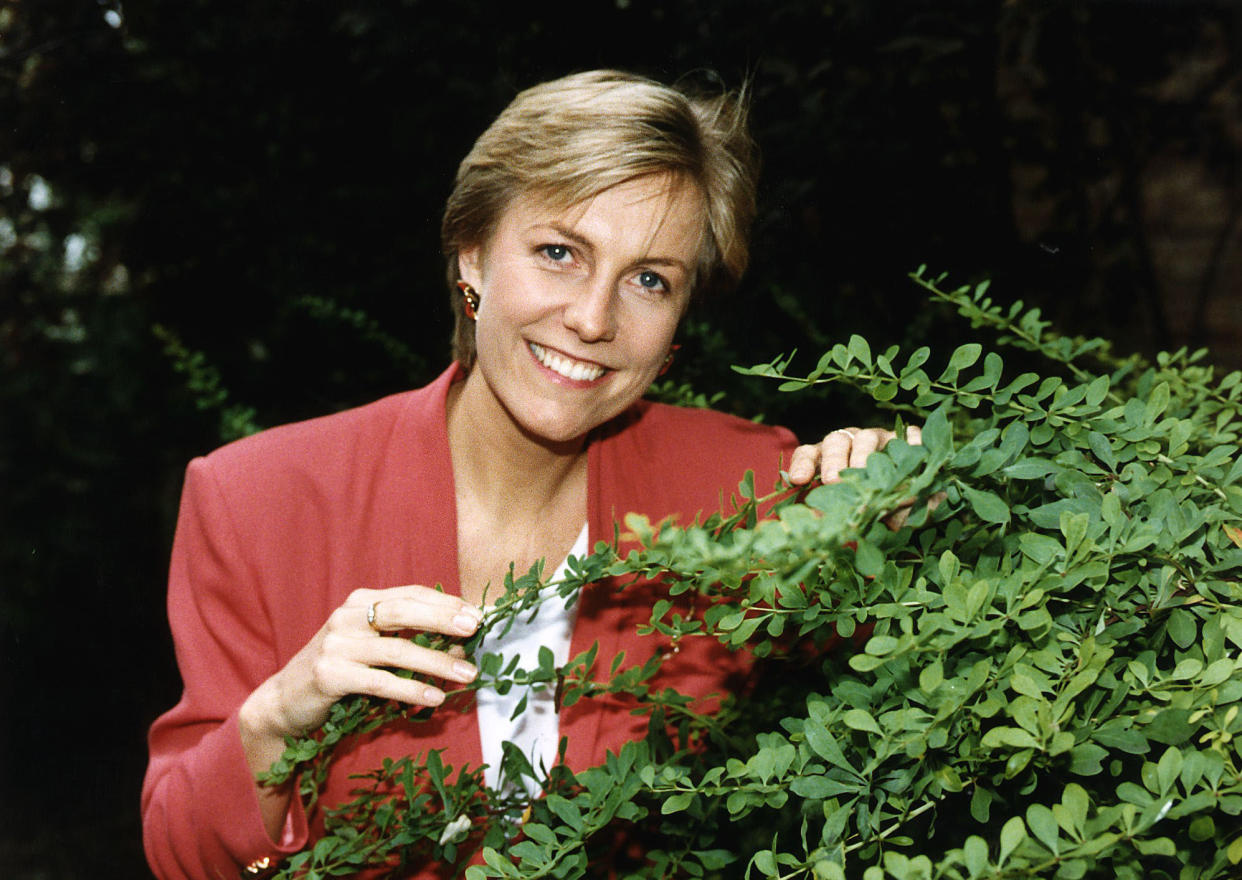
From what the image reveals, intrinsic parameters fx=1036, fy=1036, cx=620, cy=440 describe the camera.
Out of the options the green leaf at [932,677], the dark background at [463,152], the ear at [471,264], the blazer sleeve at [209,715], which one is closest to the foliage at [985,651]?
the green leaf at [932,677]

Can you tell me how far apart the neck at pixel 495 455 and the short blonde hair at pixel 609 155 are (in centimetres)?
23

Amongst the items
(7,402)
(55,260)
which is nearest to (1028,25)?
(55,260)

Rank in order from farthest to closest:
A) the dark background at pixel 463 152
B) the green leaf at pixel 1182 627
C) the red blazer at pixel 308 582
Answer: the dark background at pixel 463 152 → the red blazer at pixel 308 582 → the green leaf at pixel 1182 627

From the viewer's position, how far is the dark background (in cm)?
180

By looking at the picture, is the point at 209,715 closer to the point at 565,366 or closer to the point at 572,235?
the point at 565,366

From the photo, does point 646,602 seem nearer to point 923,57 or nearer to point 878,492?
point 878,492

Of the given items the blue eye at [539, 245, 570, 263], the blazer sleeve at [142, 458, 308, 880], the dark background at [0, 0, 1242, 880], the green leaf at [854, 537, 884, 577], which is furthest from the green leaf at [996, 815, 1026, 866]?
the dark background at [0, 0, 1242, 880]

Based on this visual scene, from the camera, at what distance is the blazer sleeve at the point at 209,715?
3.82 feet

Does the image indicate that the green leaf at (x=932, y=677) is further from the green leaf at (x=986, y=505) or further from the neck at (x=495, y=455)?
the neck at (x=495, y=455)

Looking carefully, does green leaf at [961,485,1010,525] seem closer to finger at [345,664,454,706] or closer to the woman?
finger at [345,664,454,706]

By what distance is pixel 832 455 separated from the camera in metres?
0.96

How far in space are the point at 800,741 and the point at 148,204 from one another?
1.84 m

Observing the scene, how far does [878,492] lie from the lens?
579mm

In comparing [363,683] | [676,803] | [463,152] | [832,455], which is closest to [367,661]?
[363,683]
